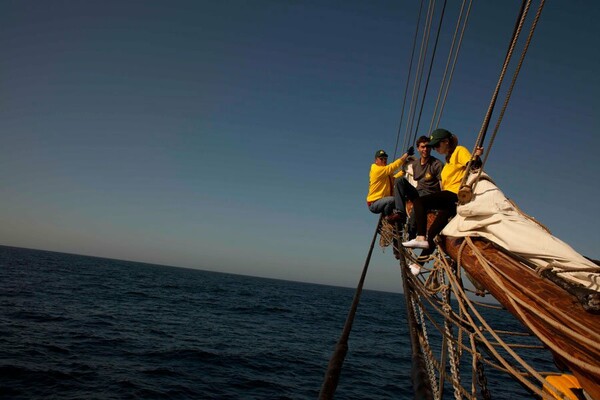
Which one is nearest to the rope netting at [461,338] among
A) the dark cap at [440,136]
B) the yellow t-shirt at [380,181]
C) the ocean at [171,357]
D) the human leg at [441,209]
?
the human leg at [441,209]

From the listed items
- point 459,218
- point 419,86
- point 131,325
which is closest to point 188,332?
point 131,325

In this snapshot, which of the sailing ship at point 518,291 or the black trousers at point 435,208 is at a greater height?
the black trousers at point 435,208

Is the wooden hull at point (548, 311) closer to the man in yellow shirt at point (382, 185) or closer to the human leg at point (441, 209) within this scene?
the human leg at point (441, 209)

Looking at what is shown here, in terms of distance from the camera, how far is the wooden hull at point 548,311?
127 centimetres

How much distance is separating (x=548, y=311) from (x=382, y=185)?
4.81 metres

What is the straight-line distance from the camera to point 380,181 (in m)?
Result: 6.20

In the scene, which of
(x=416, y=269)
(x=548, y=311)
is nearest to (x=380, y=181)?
(x=416, y=269)

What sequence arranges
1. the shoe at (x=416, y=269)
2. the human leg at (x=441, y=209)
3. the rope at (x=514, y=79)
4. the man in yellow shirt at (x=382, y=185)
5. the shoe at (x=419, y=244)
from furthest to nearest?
1. the man in yellow shirt at (x=382, y=185)
2. the shoe at (x=416, y=269)
3. the shoe at (x=419, y=244)
4. the human leg at (x=441, y=209)
5. the rope at (x=514, y=79)

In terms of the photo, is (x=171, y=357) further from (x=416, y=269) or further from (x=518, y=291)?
(x=518, y=291)

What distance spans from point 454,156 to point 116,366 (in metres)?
10.2

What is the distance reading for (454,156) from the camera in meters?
3.60

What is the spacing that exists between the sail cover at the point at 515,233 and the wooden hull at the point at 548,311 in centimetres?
10

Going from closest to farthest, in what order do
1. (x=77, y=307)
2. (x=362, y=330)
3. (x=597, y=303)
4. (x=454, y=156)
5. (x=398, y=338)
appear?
(x=597, y=303) → (x=454, y=156) → (x=77, y=307) → (x=398, y=338) → (x=362, y=330)

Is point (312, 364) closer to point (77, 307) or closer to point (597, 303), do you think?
point (597, 303)
